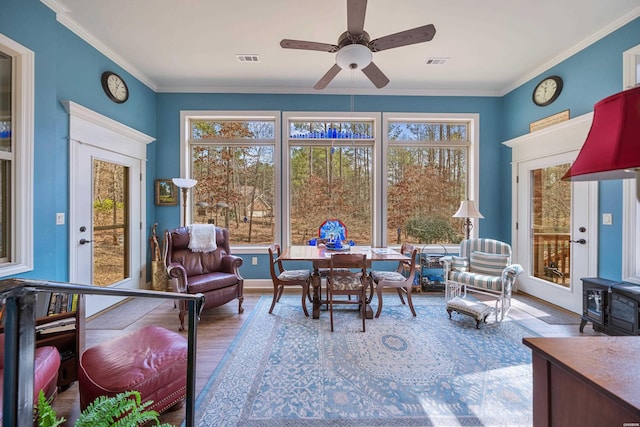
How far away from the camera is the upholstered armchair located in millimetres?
3066

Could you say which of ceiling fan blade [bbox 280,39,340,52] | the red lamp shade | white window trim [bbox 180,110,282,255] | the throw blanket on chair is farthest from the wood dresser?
white window trim [bbox 180,110,282,255]

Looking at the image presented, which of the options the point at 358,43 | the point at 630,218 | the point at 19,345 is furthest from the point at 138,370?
the point at 630,218

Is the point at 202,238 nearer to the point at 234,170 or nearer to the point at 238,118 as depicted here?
the point at 234,170

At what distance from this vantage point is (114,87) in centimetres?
343

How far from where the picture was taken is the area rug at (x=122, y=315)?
294 centimetres

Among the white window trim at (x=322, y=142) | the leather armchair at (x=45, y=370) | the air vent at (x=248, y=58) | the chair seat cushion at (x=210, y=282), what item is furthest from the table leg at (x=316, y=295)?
the air vent at (x=248, y=58)

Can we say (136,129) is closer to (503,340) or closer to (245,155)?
(245,155)

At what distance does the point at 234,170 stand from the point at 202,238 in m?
1.38

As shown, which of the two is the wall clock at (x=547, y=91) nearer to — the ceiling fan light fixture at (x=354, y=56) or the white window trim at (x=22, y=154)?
the ceiling fan light fixture at (x=354, y=56)

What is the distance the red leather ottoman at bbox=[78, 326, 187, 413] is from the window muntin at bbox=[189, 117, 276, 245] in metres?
2.68

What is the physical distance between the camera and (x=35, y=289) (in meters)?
0.59

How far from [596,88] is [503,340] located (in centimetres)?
300

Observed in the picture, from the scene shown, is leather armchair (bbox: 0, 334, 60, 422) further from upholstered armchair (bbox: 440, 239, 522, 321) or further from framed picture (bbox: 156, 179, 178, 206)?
upholstered armchair (bbox: 440, 239, 522, 321)

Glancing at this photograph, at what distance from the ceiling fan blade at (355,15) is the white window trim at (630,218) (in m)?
2.83
